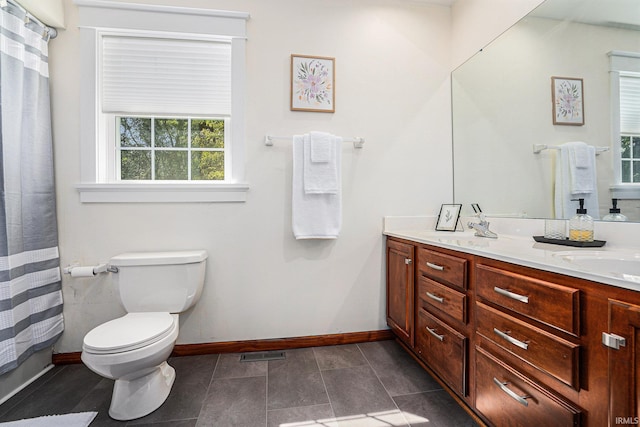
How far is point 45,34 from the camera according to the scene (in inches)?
65.2

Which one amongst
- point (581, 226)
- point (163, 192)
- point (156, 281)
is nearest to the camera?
point (581, 226)

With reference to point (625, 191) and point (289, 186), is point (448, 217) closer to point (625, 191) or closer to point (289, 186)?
point (625, 191)

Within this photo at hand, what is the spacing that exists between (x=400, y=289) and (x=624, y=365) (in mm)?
1160

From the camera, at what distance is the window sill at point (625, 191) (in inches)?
44.7

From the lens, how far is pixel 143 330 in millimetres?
1314

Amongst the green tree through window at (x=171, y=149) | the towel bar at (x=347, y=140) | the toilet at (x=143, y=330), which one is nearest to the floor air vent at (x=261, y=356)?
the toilet at (x=143, y=330)

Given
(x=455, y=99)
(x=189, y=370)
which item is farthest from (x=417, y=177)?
(x=189, y=370)

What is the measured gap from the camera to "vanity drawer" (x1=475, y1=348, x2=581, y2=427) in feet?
2.70

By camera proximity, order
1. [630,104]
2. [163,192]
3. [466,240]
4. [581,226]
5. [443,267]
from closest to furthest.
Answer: [630,104] → [581,226] → [443,267] → [466,240] → [163,192]

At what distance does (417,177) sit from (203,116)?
162 cm

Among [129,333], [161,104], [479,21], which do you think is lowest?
[129,333]

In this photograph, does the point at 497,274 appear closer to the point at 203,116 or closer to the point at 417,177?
the point at 417,177

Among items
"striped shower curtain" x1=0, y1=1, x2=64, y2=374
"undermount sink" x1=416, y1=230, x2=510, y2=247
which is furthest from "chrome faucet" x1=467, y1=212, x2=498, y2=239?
"striped shower curtain" x1=0, y1=1, x2=64, y2=374

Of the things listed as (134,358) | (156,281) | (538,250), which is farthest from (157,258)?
(538,250)
